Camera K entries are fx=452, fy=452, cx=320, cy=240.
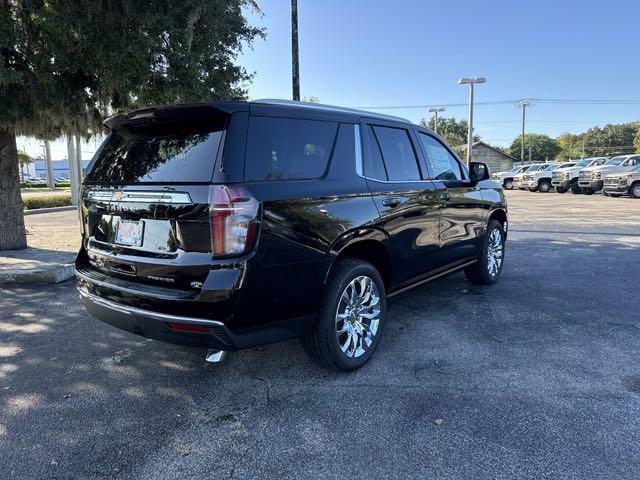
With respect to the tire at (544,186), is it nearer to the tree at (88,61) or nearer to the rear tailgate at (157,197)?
the tree at (88,61)

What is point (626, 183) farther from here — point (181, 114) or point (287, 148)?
point (181, 114)

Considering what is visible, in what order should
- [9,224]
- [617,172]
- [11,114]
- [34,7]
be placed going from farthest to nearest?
[617,172] → [9,224] → [11,114] → [34,7]

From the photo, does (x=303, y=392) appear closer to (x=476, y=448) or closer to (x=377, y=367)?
(x=377, y=367)

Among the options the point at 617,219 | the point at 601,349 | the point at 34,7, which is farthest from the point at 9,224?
the point at 617,219

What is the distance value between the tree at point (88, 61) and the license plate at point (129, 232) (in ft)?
12.4

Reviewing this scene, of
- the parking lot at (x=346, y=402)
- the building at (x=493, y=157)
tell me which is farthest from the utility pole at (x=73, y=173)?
the building at (x=493, y=157)

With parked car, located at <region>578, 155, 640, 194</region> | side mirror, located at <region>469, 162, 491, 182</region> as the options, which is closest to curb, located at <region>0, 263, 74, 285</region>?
side mirror, located at <region>469, 162, 491, 182</region>

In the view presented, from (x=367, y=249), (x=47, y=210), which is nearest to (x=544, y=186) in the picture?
(x=47, y=210)

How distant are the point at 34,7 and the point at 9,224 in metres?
3.76

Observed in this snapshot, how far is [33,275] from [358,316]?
4926mm

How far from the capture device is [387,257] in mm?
3846

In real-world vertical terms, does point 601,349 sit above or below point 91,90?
below

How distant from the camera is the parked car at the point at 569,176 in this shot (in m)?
25.8

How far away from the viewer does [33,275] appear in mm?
6152
